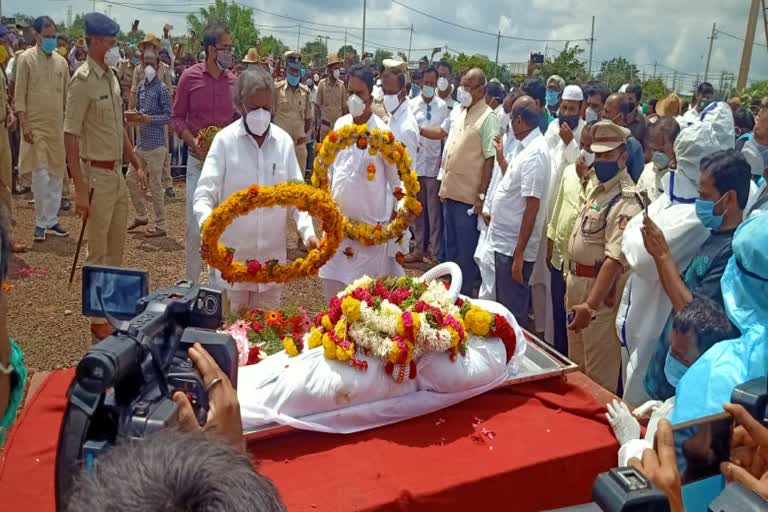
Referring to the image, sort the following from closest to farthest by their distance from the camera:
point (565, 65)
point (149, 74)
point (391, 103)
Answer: point (391, 103)
point (149, 74)
point (565, 65)

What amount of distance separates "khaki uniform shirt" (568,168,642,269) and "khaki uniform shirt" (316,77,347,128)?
7197mm

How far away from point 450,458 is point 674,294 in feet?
4.65

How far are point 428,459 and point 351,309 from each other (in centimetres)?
80

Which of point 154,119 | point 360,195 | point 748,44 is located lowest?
point 360,195

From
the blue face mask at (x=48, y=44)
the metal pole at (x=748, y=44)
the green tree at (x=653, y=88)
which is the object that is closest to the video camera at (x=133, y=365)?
the blue face mask at (x=48, y=44)

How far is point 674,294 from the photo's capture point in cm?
326

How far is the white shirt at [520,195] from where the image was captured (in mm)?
4914

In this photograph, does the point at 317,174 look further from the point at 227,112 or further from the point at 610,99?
the point at 610,99

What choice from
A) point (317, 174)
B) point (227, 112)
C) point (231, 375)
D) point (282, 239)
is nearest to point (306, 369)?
point (231, 375)

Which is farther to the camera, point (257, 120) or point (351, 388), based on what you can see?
point (257, 120)

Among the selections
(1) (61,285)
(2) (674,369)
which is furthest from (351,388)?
(1) (61,285)

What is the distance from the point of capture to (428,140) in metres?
8.38

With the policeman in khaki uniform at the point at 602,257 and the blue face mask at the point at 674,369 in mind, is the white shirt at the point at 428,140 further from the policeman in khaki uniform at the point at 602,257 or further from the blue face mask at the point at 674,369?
the blue face mask at the point at 674,369

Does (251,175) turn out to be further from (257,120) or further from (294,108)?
(294,108)
